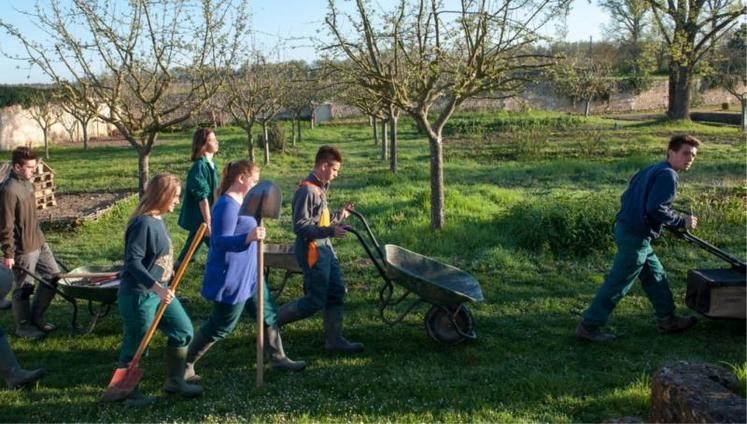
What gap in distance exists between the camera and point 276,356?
14.6ft

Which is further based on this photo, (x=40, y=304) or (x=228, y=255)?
(x=40, y=304)

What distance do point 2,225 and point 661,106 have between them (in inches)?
1555

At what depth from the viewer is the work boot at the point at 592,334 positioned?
15.8ft

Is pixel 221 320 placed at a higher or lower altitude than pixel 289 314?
higher

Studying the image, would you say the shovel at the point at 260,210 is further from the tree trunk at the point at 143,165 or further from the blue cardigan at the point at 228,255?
the tree trunk at the point at 143,165

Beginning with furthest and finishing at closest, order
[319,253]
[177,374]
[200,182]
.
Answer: [200,182]
[319,253]
[177,374]

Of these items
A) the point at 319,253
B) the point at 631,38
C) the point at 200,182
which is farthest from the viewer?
the point at 631,38

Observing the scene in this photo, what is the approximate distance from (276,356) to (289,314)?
0.41 metres

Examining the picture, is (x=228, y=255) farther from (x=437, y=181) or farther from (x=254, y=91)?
(x=254, y=91)

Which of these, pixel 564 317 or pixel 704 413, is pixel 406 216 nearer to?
pixel 564 317

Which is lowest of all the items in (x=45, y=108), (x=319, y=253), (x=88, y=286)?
(x=88, y=286)

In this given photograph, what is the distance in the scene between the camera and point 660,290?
492 cm

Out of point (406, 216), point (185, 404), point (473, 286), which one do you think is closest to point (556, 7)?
point (406, 216)

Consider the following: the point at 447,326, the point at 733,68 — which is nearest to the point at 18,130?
the point at 447,326
